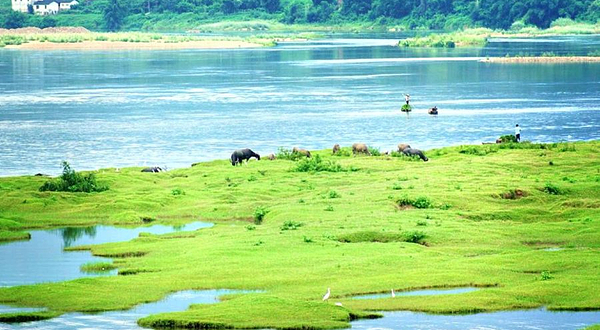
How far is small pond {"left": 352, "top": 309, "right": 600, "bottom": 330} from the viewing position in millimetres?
25938

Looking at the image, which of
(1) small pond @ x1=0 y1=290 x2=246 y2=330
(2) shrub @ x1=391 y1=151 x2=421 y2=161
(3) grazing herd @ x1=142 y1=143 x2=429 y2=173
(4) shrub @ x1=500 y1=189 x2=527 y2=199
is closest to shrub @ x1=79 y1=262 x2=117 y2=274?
(1) small pond @ x1=0 y1=290 x2=246 y2=330

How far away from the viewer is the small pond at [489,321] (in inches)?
1021

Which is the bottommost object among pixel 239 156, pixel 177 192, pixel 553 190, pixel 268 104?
pixel 268 104

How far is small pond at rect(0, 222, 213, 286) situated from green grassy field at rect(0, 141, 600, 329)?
0.98 m

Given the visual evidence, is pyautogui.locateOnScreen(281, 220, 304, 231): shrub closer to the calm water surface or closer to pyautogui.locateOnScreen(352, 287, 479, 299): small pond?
pyautogui.locateOnScreen(352, 287, 479, 299): small pond

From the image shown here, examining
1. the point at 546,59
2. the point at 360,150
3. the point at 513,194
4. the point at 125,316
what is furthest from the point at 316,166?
the point at 546,59

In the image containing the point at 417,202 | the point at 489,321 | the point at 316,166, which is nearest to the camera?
the point at 489,321

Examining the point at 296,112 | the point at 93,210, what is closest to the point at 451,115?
the point at 296,112

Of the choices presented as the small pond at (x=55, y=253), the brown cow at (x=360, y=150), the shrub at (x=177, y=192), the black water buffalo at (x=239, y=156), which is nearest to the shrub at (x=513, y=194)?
Result: the small pond at (x=55, y=253)

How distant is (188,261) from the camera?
33312 millimetres

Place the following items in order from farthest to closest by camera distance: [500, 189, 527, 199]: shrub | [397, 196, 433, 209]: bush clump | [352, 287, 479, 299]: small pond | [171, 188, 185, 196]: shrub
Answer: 1. [171, 188, 185, 196]: shrub
2. [500, 189, 527, 199]: shrub
3. [397, 196, 433, 209]: bush clump
4. [352, 287, 479, 299]: small pond

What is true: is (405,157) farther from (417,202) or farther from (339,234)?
(339,234)

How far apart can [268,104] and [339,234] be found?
5959 centimetres

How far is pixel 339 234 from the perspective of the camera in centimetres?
3650
